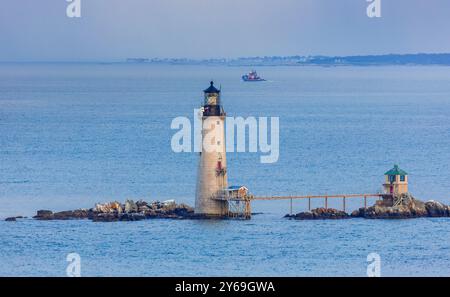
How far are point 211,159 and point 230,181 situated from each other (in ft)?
63.4

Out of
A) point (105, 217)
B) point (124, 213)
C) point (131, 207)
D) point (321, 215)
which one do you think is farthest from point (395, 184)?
point (105, 217)

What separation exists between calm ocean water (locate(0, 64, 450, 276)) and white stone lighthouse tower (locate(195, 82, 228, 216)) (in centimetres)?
98

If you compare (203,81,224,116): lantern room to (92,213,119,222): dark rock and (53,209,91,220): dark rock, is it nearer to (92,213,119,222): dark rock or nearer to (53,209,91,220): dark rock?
(92,213,119,222): dark rock

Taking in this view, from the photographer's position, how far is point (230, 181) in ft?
261

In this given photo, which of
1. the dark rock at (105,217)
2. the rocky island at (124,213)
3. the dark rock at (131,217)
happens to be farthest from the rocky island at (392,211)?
the dark rock at (105,217)

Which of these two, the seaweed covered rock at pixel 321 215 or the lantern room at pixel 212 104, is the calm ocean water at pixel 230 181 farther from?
the lantern room at pixel 212 104

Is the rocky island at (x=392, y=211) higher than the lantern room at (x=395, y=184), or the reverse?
the lantern room at (x=395, y=184)

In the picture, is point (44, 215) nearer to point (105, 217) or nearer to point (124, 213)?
point (105, 217)

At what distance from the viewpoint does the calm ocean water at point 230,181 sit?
54219 millimetres

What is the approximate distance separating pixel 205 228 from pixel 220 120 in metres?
4.20

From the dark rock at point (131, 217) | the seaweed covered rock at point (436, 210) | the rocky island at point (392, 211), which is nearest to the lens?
the dark rock at point (131, 217)

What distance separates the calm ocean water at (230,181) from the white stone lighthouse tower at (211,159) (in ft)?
3.22
